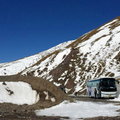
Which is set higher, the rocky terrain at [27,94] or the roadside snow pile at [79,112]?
the rocky terrain at [27,94]

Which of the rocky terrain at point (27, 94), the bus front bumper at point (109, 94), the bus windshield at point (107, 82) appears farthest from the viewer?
the bus windshield at point (107, 82)

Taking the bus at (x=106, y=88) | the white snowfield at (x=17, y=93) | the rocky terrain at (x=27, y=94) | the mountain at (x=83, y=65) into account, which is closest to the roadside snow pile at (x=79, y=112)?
the rocky terrain at (x=27, y=94)

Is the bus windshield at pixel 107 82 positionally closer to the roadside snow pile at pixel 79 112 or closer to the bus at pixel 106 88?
the bus at pixel 106 88

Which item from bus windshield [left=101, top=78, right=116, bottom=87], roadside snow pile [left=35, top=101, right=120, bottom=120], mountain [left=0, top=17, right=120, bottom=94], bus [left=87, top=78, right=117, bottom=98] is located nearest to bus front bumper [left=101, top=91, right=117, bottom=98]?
bus [left=87, top=78, right=117, bottom=98]

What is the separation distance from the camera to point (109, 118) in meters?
21.0

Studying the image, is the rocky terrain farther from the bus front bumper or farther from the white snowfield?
the bus front bumper

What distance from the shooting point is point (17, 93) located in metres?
33.7

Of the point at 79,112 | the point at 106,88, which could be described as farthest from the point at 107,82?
the point at 79,112

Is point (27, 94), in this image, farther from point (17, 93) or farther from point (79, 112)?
point (79, 112)

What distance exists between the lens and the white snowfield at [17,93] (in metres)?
32.7

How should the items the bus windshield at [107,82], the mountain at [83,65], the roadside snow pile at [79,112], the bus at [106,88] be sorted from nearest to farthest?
1. the roadside snow pile at [79,112]
2. the bus at [106,88]
3. the bus windshield at [107,82]
4. the mountain at [83,65]

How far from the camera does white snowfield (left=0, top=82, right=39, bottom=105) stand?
32.7m

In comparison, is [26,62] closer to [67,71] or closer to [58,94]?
[67,71]

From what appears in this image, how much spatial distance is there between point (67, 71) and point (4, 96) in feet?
196
